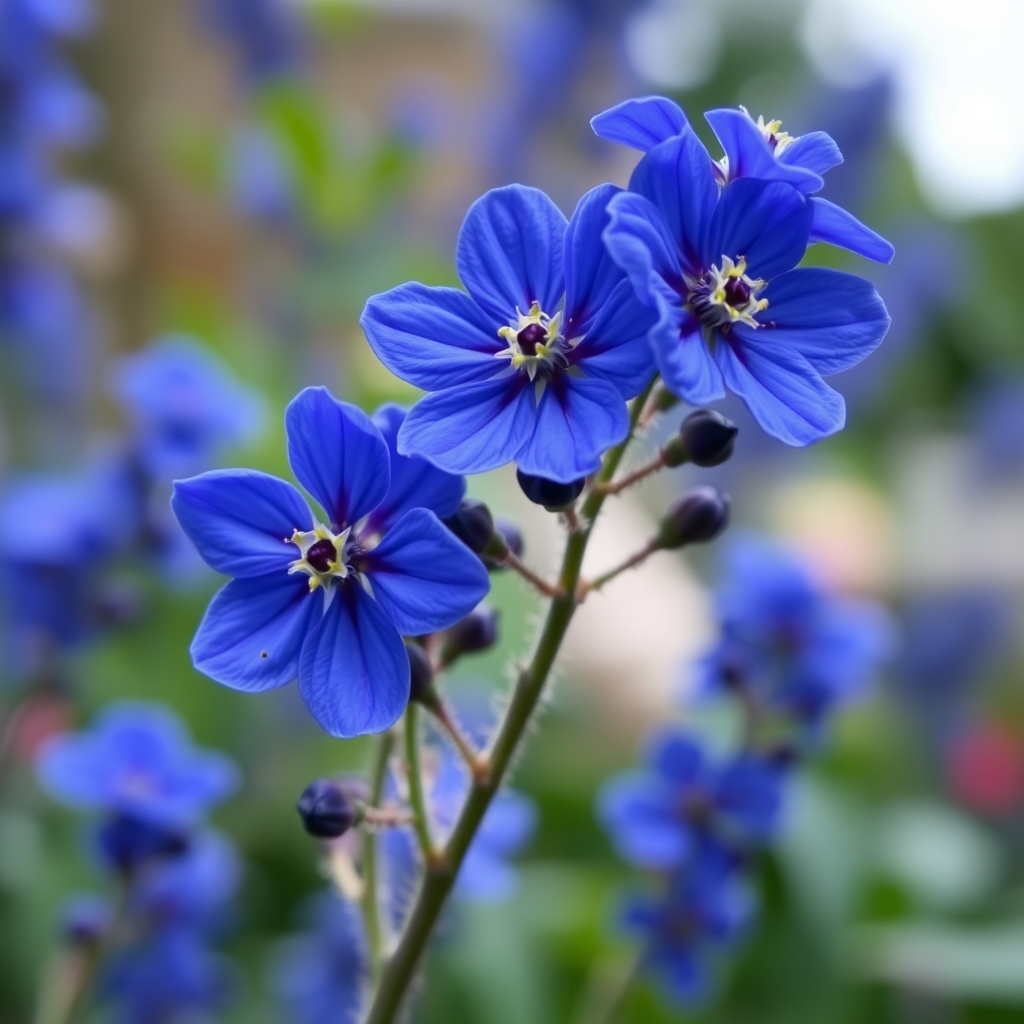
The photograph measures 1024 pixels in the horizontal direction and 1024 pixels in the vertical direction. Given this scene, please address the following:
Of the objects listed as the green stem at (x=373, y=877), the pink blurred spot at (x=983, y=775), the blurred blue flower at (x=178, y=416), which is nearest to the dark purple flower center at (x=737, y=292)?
the green stem at (x=373, y=877)

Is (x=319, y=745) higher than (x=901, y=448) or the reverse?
the reverse

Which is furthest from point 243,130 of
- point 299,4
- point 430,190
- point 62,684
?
point 62,684

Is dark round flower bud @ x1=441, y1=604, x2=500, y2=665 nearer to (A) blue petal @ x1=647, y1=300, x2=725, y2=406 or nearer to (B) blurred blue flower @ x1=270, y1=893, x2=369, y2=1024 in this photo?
(A) blue petal @ x1=647, y1=300, x2=725, y2=406

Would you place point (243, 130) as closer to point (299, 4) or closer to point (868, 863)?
point (299, 4)

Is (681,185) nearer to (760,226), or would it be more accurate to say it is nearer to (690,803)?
(760,226)

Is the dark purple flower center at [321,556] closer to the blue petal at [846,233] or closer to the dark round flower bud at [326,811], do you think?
the dark round flower bud at [326,811]

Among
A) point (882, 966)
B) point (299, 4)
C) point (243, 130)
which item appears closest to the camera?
point (882, 966)

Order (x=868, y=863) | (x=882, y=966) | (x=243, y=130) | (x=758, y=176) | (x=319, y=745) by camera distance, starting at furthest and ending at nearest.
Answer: (x=243, y=130), (x=319, y=745), (x=868, y=863), (x=882, y=966), (x=758, y=176)
